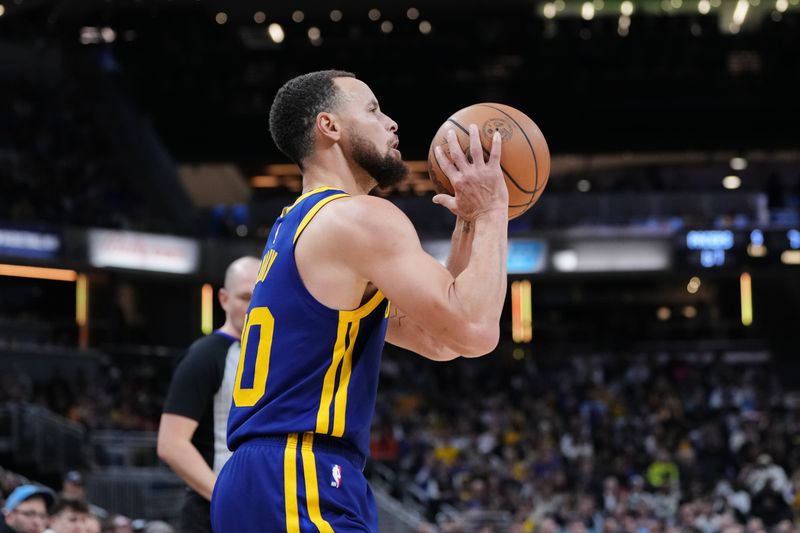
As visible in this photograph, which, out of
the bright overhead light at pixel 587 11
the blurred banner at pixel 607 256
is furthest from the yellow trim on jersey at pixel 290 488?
the bright overhead light at pixel 587 11

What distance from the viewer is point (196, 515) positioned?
5699mm

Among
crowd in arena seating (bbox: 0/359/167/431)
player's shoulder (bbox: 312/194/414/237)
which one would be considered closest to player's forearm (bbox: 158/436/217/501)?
player's shoulder (bbox: 312/194/414/237)

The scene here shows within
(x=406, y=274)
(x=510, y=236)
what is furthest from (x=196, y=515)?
(x=510, y=236)

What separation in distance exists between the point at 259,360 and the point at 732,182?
102 feet

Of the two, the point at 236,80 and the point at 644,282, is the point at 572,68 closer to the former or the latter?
the point at 644,282

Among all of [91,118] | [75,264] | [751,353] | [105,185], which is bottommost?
[751,353]

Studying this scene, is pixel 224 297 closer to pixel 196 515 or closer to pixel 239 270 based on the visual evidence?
pixel 239 270

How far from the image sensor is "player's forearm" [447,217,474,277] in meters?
3.97

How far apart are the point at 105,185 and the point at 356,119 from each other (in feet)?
83.5

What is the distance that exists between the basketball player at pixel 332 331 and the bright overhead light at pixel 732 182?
30.6 metres

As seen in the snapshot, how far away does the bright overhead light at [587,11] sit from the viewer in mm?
32100

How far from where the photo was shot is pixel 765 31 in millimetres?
32906

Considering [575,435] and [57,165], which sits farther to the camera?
[57,165]

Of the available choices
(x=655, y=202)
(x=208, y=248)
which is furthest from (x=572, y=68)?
(x=208, y=248)
